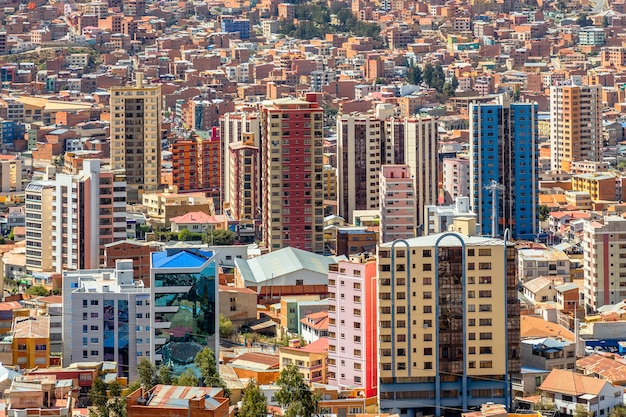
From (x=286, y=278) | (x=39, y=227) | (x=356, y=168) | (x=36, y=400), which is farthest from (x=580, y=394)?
(x=356, y=168)

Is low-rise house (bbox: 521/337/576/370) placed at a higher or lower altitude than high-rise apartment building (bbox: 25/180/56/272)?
lower

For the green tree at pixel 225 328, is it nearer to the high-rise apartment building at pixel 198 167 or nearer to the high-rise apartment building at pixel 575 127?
the high-rise apartment building at pixel 198 167

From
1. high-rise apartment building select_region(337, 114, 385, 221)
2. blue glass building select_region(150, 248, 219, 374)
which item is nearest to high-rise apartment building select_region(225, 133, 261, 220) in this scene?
high-rise apartment building select_region(337, 114, 385, 221)

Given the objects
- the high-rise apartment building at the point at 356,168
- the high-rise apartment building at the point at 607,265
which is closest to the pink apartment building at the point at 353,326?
the high-rise apartment building at the point at 607,265

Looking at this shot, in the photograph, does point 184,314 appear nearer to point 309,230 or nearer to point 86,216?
point 86,216

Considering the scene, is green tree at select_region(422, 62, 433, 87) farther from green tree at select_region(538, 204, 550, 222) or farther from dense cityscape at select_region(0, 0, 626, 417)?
green tree at select_region(538, 204, 550, 222)

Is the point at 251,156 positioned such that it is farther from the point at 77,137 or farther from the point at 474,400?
the point at 474,400

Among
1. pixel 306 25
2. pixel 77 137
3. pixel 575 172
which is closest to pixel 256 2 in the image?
pixel 306 25
